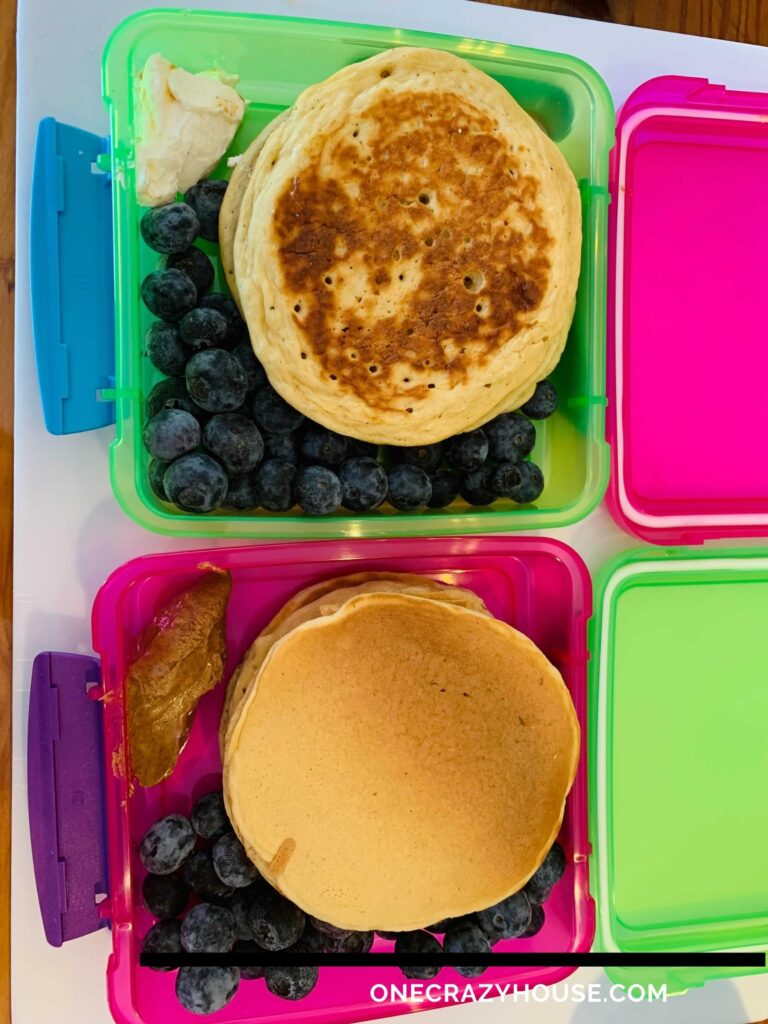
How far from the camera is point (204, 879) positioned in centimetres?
81

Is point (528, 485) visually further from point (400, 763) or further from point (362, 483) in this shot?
point (400, 763)

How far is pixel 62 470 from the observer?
84cm

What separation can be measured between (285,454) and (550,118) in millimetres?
510

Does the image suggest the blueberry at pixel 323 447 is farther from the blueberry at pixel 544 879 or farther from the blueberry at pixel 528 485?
the blueberry at pixel 544 879

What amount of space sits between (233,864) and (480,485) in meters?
0.49

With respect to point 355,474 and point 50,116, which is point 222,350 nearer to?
point 355,474

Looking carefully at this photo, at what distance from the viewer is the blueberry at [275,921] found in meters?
0.78

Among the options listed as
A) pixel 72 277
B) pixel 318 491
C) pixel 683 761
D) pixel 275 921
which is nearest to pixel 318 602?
pixel 318 491

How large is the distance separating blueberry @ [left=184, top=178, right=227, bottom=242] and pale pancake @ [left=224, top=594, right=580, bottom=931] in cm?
44

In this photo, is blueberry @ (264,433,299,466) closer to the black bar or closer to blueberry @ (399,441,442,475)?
blueberry @ (399,441,442,475)

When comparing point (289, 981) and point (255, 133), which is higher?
point (255, 133)

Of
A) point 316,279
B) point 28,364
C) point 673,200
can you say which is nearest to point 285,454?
point 316,279

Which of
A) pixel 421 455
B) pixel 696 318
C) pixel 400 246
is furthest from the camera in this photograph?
pixel 696 318

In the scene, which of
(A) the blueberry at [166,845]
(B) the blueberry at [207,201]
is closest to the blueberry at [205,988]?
(A) the blueberry at [166,845]
